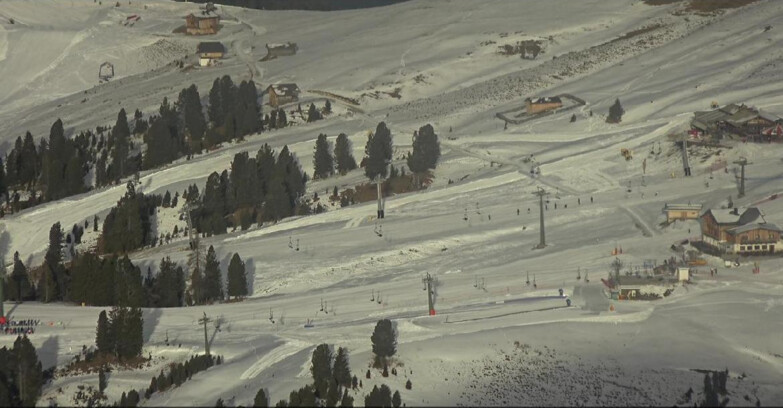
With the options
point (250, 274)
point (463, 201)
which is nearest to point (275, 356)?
point (250, 274)

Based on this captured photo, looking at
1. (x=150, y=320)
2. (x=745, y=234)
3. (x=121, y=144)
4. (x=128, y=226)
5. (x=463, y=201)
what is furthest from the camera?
(x=121, y=144)

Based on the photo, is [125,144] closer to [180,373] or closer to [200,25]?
[200,25]

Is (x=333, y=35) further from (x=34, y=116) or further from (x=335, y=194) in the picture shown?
(x=335, y=194)

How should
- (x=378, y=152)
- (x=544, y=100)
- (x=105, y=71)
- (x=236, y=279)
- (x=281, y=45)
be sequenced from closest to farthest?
(x=236, y=279) < (x=378, y=152) < (x=544, y=100) < (x=281, y=45) < (x=105, y=71)

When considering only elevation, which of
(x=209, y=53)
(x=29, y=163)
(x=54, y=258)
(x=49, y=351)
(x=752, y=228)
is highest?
(x=209, y=53)

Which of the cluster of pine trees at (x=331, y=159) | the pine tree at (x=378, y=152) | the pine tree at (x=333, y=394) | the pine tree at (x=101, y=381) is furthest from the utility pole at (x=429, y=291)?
the cluster of pine trees at (x=331, y=159)

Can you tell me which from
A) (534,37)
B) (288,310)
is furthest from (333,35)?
(288,310)
